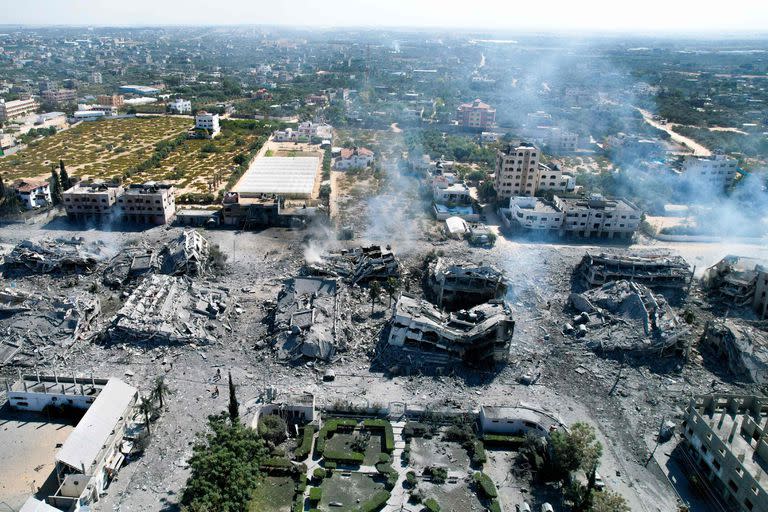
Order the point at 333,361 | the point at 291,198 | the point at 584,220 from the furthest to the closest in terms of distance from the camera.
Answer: the point at 291,198
the point at 584,220
the point at 333,361

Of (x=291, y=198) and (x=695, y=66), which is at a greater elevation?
(x=695, y=66)

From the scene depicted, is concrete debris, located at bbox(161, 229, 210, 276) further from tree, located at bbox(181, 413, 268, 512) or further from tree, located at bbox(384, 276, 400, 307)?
tree, located at bbox(181, 413, 268, 512)

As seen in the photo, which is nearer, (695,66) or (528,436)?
(528,436)

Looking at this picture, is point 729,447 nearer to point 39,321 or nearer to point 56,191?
point 39,321

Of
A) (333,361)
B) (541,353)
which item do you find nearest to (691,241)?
(541,353)

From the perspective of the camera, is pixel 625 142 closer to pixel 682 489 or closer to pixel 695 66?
pixel 682 489

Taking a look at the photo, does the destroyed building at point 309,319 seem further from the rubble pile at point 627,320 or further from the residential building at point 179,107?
the residential building at point 179,107
